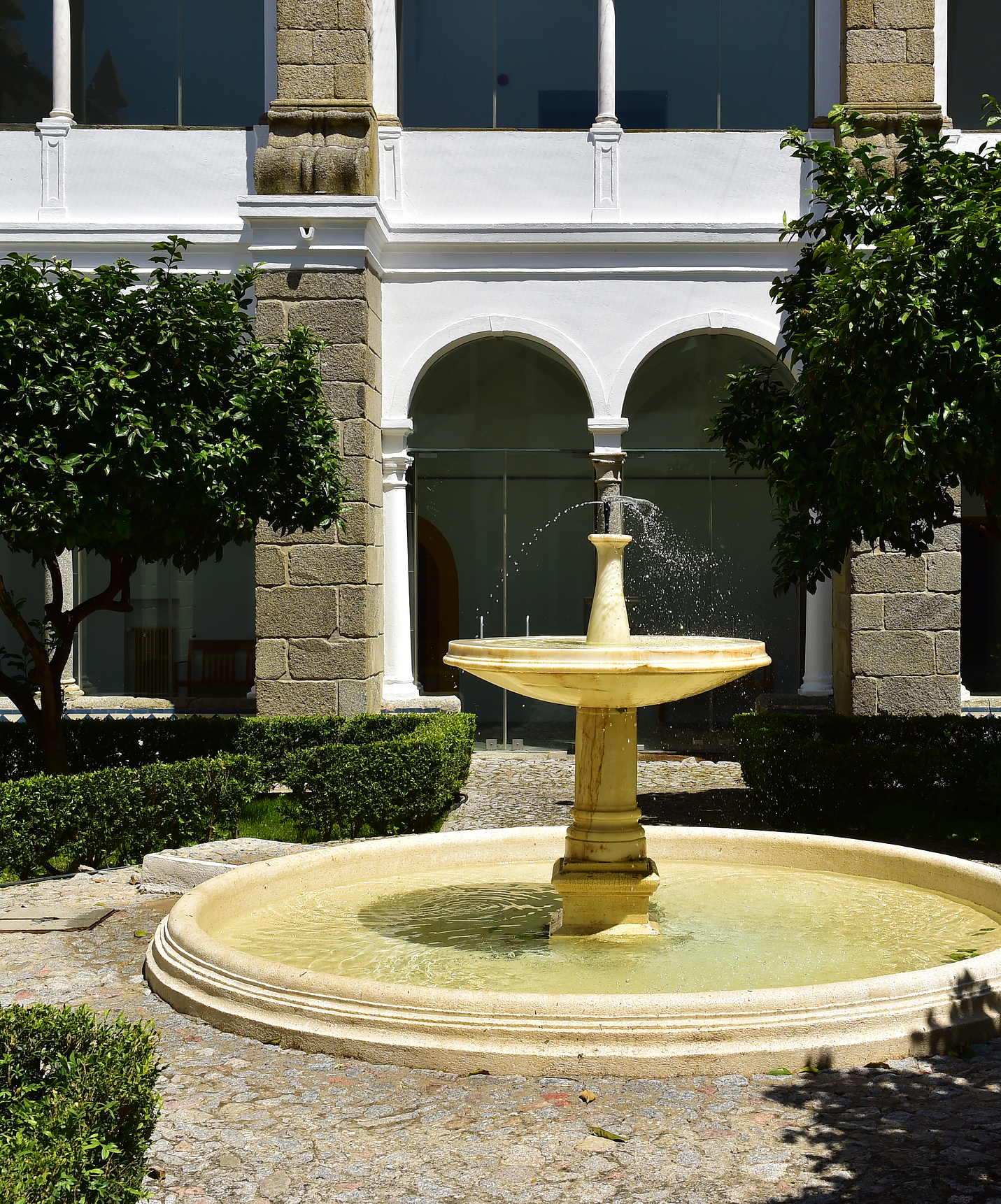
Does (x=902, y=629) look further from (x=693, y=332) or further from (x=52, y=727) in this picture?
(x=52, y=727)

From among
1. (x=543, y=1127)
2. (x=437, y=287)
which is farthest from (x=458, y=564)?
(x=543, y=1127)

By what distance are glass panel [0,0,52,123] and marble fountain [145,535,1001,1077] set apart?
10.4m

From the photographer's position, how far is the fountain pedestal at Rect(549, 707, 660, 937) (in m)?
6.02

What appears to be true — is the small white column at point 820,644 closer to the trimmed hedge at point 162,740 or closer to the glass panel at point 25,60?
the trimmed hedge at point 162,740

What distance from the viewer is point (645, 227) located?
13.7 m

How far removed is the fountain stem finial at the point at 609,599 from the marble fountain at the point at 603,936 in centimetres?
1

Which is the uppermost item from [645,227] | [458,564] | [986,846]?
[645,227]

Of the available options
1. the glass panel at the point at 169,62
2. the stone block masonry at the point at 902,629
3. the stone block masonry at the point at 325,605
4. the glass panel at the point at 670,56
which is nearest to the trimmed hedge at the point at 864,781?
the stone block masonry at the point at 902,629

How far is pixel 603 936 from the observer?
597cm

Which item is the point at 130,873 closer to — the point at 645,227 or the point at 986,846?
the point at 986,846

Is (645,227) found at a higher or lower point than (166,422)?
higher

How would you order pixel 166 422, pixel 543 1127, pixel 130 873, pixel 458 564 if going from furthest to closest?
1. pixel 458 564
2. pixel 166 422
3. pixel 130 873
4. pixel 543 1127

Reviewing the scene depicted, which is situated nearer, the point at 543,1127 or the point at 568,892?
the point at 543,1127

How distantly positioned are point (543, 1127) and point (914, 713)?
9.34 meters
